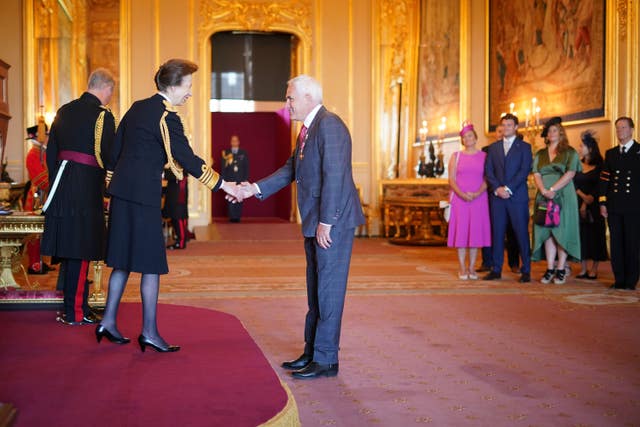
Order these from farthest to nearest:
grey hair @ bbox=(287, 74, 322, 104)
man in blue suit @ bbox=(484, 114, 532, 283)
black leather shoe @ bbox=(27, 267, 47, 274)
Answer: black leather shoe @ bbox=(27, 267, 47, 274) < man in blue suit @ bbox=(484, 114, 532, 283) < grey hair @ bbox=(287, 74, 322, 104)

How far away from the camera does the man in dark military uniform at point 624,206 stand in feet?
21.9

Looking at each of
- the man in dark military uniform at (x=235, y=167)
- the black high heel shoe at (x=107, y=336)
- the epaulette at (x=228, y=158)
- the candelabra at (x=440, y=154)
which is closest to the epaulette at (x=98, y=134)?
the black high heel shoe at (x=107, y=336)

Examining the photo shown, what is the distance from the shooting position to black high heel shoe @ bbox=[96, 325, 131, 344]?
4090 mm

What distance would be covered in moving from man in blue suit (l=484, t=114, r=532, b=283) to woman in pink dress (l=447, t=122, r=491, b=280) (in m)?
0.08

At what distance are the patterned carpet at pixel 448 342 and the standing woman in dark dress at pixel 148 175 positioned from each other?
0.78m

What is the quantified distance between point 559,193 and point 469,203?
2.67 feet

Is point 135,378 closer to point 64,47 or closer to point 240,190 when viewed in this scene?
point 240,190

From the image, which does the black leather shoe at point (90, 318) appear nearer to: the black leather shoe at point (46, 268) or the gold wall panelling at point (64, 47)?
the black leather shoe at point (46, 268)

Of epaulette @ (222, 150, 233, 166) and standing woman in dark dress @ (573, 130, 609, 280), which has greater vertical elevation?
epaulette @ (222, 150, 233, 166)

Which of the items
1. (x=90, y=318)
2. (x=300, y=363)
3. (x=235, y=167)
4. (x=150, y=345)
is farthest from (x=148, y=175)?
(x=235, y=167)

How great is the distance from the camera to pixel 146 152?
12.5ft

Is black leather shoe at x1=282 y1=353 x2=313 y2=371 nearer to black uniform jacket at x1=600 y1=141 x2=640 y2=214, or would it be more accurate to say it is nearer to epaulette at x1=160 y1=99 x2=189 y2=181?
epaulette at x1=160 y1=99 x2=189 y2=181

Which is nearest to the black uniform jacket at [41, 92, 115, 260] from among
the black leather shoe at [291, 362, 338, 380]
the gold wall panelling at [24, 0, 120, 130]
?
the black leather shoe at [291, 362, 338, 380]

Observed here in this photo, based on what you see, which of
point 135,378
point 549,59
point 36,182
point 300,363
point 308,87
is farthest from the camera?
point 549,59
